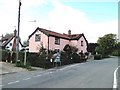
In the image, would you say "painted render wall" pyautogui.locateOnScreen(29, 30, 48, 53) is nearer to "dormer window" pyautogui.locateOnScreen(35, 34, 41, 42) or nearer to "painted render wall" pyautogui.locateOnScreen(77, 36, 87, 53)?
"dormer window" pyautogui.locateOnScreen(35, 34, 41, 42)

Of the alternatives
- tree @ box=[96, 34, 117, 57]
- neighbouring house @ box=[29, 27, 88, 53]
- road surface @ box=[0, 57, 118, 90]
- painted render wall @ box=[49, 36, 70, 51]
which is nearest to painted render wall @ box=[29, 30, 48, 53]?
neighbouring house @ box=[29, 27, 88, 53]

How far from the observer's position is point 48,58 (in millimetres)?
39438

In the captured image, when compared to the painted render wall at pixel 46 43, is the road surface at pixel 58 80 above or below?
below

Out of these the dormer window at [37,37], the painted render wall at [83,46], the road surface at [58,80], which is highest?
the dormer window at [37,37]

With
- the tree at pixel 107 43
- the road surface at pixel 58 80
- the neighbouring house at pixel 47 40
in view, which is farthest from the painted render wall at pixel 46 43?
the tree at pixel 107 43

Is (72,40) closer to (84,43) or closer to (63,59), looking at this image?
(84,43)

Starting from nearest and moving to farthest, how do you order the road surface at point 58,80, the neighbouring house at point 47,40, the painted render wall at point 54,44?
the road surface at point 58,80 → the neighbouring house at point 47,40 → the painted render wall at point 54,44

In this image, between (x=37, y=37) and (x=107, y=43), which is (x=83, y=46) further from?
(x=107, y=43)

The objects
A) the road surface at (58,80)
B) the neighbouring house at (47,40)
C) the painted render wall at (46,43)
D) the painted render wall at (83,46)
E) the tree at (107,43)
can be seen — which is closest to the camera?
the road surface at (58,80)

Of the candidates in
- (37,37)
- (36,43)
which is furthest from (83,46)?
(37,37)

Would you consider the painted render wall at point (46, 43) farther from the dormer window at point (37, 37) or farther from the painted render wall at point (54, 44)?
the dormer window at point (37, 37)

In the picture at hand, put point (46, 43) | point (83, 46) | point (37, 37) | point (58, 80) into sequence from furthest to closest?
point (83, 46), point (37, 37), point (46, 43), point (58, 80)

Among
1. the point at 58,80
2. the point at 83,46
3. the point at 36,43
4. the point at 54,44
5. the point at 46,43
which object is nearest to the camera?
the point at 58,80

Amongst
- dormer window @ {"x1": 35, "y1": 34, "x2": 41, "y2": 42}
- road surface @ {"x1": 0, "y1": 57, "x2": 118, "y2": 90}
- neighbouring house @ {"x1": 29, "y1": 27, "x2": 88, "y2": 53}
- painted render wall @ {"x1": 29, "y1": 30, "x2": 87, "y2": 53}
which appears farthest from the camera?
dormer window @ {"x1": 35, "y1": 34, "x2": 41, "y2": 42}
